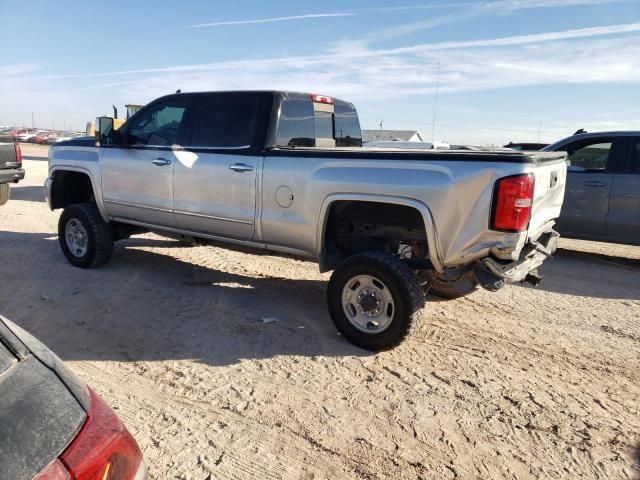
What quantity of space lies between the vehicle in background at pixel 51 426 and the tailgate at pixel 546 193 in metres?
3.11

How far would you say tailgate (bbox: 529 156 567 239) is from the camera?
368 cm

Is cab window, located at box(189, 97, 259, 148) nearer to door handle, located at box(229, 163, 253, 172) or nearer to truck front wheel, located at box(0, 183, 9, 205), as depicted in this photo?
door handle, located at box(229, 163, 253, 172)

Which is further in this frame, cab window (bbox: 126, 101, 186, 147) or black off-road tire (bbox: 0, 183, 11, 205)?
black off-road tire (bbox: 0, 183, 11, 205)

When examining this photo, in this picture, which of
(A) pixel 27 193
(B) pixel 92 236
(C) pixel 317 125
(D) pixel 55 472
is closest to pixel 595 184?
(C) pixel 317 125

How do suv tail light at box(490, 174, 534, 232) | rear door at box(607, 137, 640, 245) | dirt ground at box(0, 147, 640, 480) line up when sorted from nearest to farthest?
1. dirt ground at box(0, 147, 640, 480)
2. suv tail light at box(490, 174, 534, 232)
3. rear door at box(607, 137, 640, 245)

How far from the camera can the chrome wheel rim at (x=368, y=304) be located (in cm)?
401

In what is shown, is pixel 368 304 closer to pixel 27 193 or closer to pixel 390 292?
pixel 390 292

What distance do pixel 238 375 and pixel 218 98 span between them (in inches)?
113

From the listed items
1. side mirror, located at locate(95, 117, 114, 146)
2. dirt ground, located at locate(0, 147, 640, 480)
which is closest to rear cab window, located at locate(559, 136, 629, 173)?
dirt ground, located at locate(0, 147, 640, 480)

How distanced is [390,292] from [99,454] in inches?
111

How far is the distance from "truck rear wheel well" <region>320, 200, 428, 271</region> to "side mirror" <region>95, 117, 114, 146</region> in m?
2.96

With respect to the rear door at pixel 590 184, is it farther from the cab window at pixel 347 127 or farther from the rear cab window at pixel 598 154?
the cab window at pixel 347 127

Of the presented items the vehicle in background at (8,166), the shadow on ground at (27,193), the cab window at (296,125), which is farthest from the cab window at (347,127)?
the shadow on ground at (27,193)

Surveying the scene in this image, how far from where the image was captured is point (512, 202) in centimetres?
342
